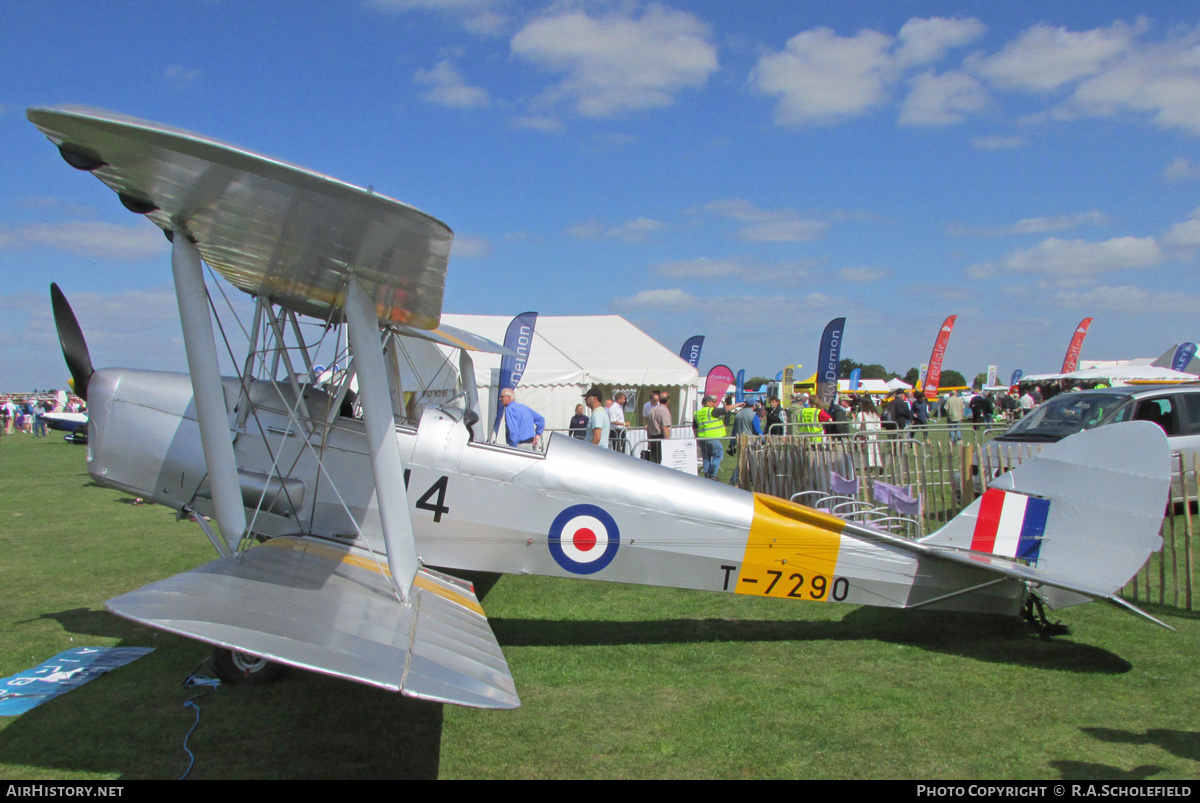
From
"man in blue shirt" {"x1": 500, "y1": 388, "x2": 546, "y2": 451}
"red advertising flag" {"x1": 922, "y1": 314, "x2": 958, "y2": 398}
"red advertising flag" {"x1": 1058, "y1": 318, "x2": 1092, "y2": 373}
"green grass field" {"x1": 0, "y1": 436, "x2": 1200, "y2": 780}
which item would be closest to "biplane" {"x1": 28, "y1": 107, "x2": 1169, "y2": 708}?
"green grass field" {"x1": 0, "y1": 436, "x2": 1200, "y2": 780}

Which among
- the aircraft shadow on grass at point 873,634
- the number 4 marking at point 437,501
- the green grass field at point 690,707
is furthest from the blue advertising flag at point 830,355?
the number 4 marking at point 437,501

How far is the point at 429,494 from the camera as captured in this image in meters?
5.02

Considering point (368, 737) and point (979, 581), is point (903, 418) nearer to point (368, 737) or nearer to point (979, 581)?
point (979, 581)

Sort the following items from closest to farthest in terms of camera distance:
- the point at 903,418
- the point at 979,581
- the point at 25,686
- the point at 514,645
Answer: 1. the point at 25,686
2. the point at 979,581
3. the point at 514,645
4. the point at 903,418

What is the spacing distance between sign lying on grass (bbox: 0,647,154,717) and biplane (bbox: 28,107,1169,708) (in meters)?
0.91

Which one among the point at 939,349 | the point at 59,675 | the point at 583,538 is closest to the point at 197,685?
the point at 59,675

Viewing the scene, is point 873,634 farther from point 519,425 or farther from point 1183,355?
point 1183,355

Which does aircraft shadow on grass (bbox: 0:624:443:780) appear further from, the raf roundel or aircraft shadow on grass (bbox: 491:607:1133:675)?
aircraft shadow on grass (bbox: 491:607:1133:675)

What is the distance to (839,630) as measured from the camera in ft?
18.3

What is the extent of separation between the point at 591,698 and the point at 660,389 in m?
16.8

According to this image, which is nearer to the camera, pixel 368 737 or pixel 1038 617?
pixel 368 737

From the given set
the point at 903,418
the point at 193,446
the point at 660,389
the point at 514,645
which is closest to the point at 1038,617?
the point at 514,645

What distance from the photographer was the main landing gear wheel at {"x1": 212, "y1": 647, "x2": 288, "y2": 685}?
14.7 ft
